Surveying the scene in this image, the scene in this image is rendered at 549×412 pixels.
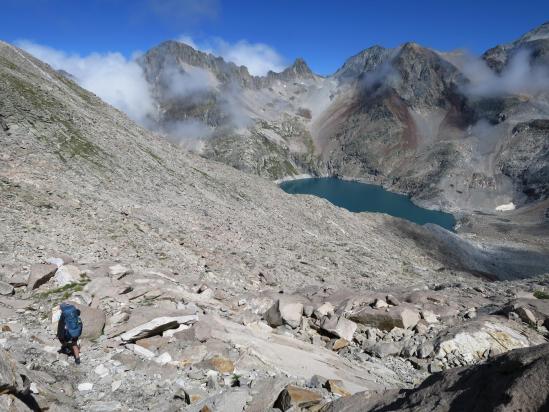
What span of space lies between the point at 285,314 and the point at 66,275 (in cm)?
1029

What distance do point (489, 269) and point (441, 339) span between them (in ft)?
240

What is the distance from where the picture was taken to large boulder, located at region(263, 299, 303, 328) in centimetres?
1975

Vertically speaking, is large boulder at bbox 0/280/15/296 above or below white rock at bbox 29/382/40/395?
above

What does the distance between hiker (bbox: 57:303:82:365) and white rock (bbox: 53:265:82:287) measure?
525cm

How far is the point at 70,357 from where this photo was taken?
1353 centimetres

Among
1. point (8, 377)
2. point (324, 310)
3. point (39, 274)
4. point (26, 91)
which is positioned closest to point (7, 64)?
point (26, 91)

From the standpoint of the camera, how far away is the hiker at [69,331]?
13547 millimetres

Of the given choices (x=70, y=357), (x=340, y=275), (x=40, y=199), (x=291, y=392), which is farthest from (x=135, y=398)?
(x=340, y=275)

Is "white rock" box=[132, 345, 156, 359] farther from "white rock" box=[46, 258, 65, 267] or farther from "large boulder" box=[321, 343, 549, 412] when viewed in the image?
"white rock" box=[46, 258, 65, 267]

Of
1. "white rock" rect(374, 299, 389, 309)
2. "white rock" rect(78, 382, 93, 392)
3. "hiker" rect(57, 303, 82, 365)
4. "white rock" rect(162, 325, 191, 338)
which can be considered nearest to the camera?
"white rock" rect(78, 382, 93, 392)

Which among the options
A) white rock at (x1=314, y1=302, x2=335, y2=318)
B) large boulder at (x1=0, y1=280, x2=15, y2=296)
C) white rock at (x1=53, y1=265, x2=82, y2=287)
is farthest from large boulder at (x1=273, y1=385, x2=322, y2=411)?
large boulder at (x1=0, y1=280, x2=15, y2=296)

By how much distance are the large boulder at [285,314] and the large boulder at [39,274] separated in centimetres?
1014

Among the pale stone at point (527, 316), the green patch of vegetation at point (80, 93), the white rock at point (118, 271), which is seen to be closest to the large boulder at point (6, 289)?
the white rock at point (118, 271)

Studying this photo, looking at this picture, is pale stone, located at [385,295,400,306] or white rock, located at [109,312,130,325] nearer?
white rock, located at [109,312,130,325]
